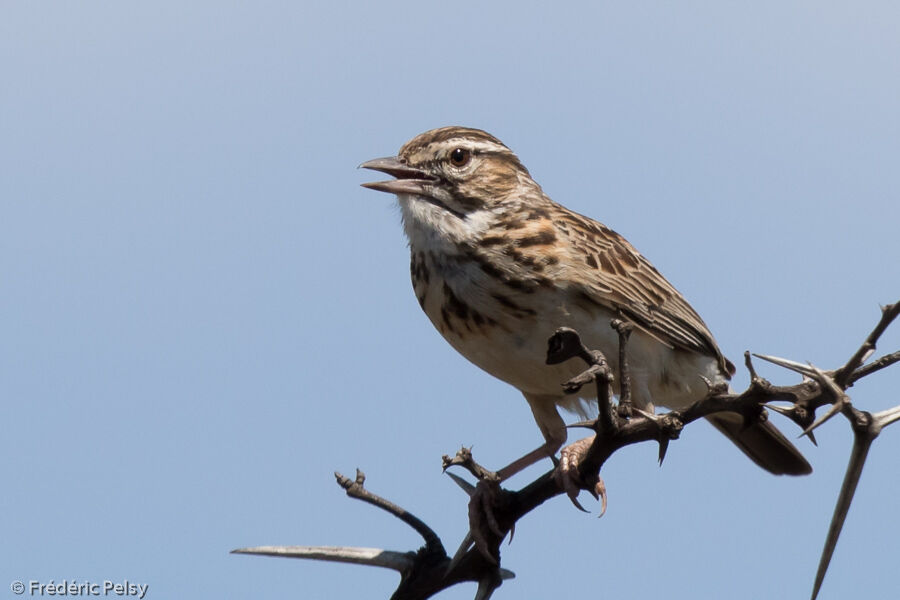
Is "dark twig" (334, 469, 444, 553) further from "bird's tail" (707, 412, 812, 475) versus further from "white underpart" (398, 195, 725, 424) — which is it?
"bird's tail" (707, 412, 812, 475)

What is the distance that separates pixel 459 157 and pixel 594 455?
14.1 ft

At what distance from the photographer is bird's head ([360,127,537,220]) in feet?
→ 26.5

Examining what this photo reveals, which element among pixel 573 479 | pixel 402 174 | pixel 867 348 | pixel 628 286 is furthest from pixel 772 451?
pixel 867 348

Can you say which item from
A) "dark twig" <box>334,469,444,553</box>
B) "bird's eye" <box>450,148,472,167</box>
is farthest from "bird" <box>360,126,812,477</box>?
"dark twig" <box>334,469,444,553</box>

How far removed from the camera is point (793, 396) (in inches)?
150

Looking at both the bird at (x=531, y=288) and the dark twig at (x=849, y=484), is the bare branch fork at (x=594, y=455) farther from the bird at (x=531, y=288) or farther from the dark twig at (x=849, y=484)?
the bird at (x=531, y=288)

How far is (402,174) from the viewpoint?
820 cm

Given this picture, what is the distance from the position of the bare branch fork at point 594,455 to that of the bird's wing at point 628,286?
251cm

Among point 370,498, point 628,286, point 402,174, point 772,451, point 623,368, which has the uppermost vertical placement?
point 402,174

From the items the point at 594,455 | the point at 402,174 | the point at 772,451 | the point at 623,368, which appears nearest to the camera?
the point at 623,368

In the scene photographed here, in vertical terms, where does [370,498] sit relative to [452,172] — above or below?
below

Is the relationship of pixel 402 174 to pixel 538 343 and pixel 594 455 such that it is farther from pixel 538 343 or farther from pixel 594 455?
pixel 594 455

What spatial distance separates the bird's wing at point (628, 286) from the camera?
756 centimetres

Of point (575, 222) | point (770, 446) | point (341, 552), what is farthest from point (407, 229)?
point (341, 552)
